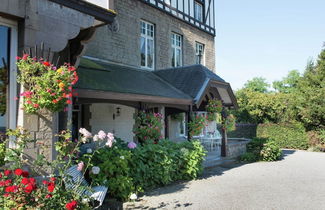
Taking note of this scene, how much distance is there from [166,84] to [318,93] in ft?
38.0

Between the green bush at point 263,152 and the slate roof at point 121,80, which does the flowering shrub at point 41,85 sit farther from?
the green bush at point 263,152

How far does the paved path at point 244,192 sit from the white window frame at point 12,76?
2719 millimetres

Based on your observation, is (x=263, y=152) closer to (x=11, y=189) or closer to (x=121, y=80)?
(x=121, y=80)

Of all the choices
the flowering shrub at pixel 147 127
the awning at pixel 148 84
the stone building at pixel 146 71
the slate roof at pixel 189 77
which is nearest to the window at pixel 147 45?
the stone building at pixel 146 71

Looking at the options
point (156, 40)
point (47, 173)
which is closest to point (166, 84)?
point (156, 40)

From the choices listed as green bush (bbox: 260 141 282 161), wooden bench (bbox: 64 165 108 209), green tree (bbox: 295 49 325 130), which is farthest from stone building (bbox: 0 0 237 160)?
green tree (bbox: 295 49 325 130)

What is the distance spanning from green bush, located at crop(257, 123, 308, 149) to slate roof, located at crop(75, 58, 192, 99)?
10255 millimetres

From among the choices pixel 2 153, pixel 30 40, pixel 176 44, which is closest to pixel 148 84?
pixel 176 44

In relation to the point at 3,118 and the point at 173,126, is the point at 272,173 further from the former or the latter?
the point at 3,118

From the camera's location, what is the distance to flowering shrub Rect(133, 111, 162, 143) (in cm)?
809

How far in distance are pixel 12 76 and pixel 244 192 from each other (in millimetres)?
5723

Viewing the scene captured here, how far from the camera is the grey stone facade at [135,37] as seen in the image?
36.5 feet

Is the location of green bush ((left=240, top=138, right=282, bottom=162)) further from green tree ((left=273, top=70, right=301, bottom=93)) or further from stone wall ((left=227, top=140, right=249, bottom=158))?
green tree ((left=273, top=70, right=301, bottom=93))

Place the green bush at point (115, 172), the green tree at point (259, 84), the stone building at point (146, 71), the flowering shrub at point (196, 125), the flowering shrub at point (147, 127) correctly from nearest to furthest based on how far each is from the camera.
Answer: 1. the green bush at point (115, 172)
2. the flowering shrub at point (147, 127)
3. the stone building at point (146, 71)
4. the flowering shrub at point (196, 125)
5. the green tree at point (259, 84)
